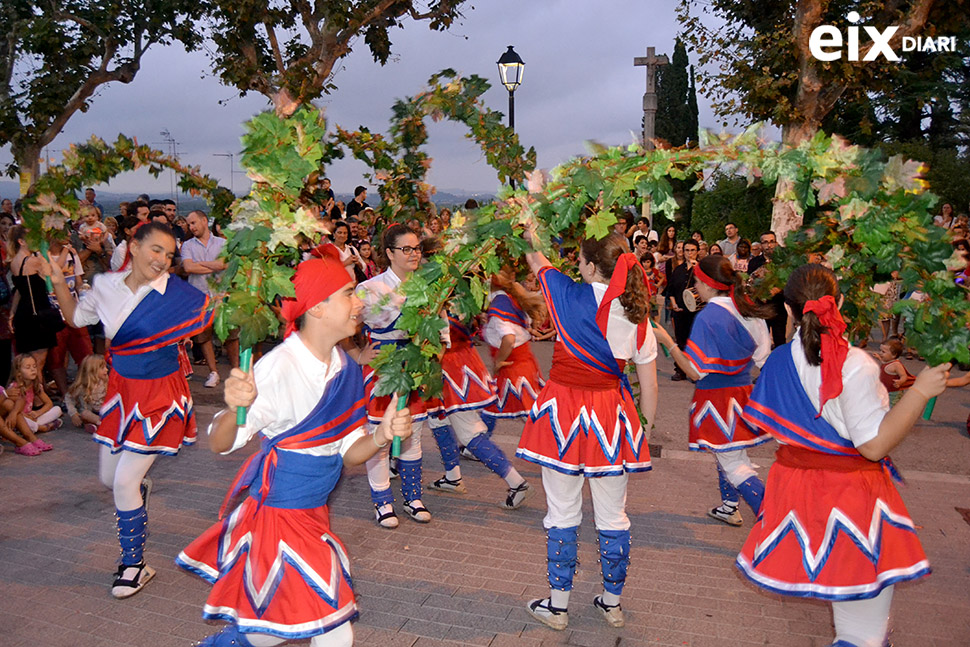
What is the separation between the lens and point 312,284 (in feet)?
10.00

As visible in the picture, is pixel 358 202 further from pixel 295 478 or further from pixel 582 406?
pixel 295 478

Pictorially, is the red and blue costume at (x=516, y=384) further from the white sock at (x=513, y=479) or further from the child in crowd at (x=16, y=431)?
the child in crowd at (x=16, y=431)

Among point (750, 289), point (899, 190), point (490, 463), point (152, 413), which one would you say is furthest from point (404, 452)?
point (899, 190)

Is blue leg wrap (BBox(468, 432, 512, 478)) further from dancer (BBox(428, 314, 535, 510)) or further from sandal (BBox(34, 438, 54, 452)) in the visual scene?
sandal (BBox(34, 438, 54, 452))

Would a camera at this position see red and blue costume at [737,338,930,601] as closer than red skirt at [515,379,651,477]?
Yes

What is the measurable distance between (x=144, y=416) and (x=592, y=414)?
2.57 m

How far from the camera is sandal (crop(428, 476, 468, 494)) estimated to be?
6.43 meters

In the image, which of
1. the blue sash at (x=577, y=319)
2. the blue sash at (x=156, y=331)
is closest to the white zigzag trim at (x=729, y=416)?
the blue sash at (x=577, y=319)

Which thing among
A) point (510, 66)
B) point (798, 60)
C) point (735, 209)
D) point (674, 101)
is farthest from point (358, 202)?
point (674, 101)

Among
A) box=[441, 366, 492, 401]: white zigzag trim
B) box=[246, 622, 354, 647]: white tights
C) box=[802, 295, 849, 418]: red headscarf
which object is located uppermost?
box=[802, 295, 849, 418]: red headscarf

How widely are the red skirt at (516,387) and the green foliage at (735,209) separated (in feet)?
52.5

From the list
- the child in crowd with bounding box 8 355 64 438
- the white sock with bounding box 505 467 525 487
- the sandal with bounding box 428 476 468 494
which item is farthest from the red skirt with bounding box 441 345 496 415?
the child in crowd with bounding box 8 355 64 438

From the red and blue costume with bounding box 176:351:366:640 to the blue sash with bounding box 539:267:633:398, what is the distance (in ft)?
4.29

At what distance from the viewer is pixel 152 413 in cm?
463
